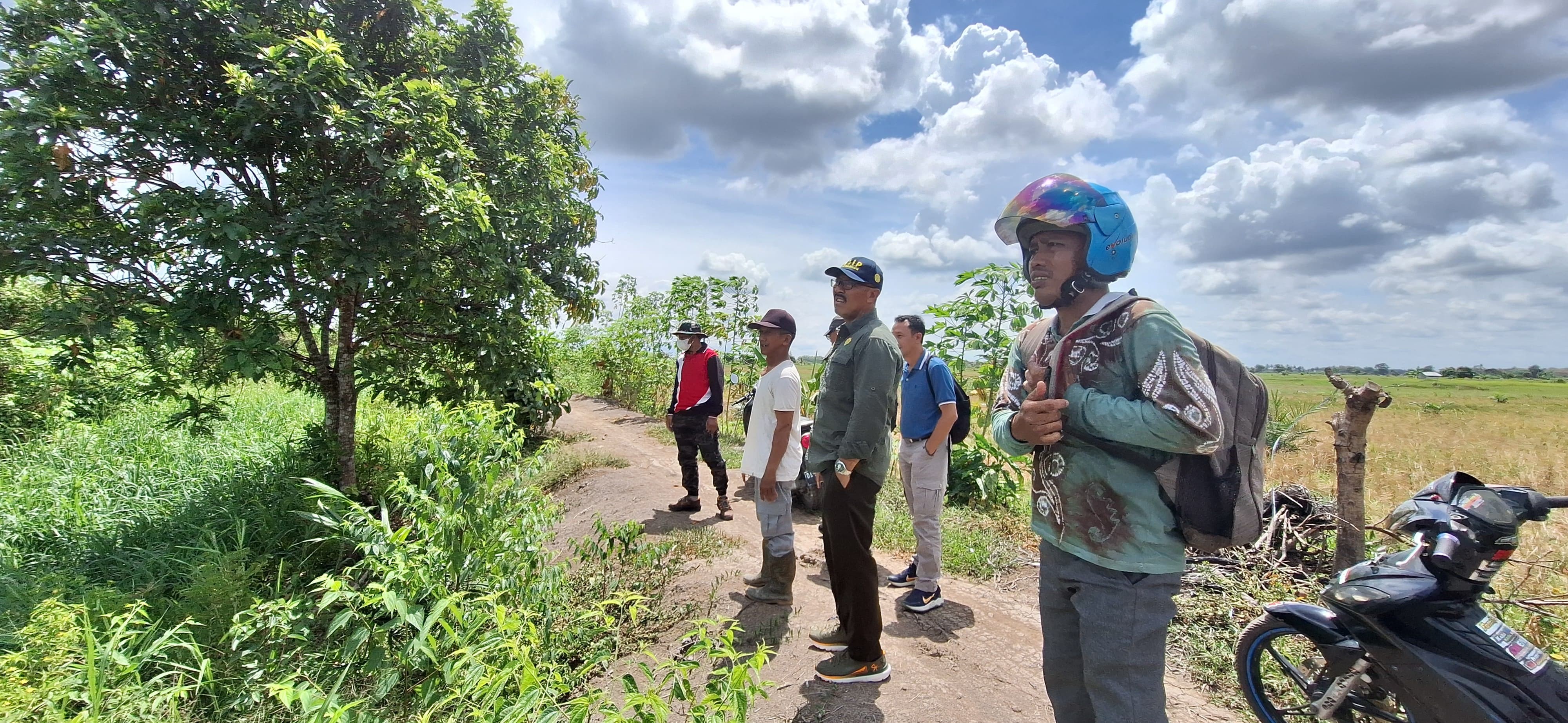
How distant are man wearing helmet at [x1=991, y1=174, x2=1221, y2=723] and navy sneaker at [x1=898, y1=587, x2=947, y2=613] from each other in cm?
212

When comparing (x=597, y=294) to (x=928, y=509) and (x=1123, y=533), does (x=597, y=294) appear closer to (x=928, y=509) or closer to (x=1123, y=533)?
(x=928, y=509)

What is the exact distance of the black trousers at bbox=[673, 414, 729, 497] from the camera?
6.26 metres

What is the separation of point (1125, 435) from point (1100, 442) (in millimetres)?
151

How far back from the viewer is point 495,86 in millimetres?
6461

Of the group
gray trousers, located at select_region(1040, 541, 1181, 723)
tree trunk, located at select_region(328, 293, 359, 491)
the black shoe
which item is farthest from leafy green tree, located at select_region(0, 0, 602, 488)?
gray trousers, located at select_region(1040, 541, 1181, 723)

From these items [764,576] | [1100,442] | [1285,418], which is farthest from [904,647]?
[1285,418]

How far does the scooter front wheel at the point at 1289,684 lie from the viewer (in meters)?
2.74

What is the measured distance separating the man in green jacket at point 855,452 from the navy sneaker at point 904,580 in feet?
4.64

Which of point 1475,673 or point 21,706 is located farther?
point 21,706

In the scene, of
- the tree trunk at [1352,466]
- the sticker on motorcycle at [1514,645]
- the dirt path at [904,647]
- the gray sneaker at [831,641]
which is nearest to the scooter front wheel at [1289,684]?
the dirt path at [904,647]

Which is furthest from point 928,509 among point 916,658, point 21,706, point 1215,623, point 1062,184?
point 21,706

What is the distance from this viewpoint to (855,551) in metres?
2.95

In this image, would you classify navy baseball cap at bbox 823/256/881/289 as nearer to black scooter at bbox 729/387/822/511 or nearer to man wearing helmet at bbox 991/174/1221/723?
man wearing helmet at bbox 991/174/1221/723

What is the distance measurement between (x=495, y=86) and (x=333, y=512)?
5049 mm
